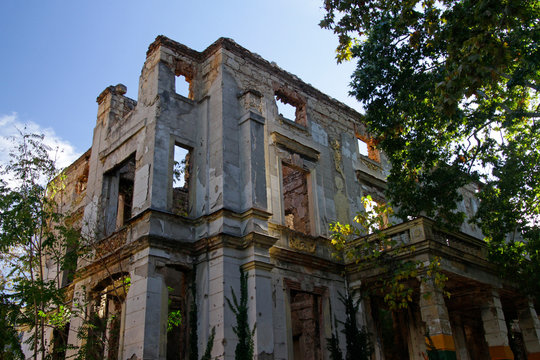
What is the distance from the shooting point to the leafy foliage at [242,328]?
11773 mm

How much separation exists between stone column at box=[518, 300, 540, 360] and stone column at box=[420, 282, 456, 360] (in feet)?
16.0

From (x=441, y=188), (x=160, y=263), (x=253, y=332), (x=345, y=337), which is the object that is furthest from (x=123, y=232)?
(x=441, y=188)

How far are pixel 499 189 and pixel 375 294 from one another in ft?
16.7

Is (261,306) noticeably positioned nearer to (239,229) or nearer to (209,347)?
(209,347)

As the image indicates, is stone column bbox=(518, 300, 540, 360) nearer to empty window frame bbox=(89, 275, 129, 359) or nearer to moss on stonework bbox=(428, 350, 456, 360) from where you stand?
moss on stonework bbox=(428, 350, 456, 360)

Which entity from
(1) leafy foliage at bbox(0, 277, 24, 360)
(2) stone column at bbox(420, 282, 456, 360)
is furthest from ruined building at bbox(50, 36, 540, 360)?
(1) leafy foliage at bbox(0, 277, 24, 360)

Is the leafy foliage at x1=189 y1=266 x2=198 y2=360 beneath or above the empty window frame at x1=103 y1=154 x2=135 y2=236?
beneath

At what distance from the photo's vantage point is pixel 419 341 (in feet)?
53.9

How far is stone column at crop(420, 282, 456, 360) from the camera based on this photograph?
11898 mm

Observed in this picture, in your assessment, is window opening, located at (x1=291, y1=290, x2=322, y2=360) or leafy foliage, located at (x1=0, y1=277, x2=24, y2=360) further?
window opening, located at (x1=291, y1=290, x2=322, y2=360)

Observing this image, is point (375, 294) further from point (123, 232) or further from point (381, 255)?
point (123, 232)

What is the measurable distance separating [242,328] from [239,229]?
264 cm

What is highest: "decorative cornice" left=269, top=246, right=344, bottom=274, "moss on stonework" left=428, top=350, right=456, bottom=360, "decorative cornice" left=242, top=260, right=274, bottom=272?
"decorative cornice" left=269, top=246, right=344, bottom=274

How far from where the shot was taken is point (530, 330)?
631 inches
